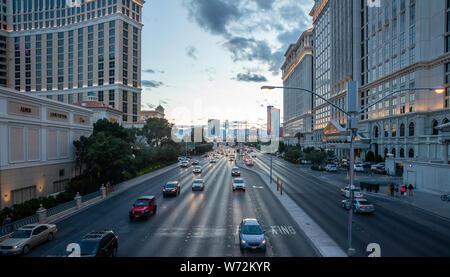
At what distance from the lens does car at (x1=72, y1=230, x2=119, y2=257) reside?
11.2 metres

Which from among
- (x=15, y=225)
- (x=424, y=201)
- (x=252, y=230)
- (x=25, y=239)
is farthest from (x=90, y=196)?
(x=424, y=201)

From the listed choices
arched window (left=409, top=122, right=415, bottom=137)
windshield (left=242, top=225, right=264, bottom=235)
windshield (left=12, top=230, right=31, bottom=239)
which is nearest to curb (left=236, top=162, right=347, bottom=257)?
windshield (left=242, top=225, right=264, bottom=235)

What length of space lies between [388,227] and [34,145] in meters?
37.0

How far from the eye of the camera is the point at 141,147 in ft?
184

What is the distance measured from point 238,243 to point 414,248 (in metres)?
10.1

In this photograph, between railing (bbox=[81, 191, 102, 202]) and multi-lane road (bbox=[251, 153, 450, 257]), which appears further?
railing (bbox=[81, 191, 102, 202])

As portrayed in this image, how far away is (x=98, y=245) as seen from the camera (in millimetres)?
11500

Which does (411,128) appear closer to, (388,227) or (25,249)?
(388,227)

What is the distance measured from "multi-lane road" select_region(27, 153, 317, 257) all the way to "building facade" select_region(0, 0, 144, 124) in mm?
73388

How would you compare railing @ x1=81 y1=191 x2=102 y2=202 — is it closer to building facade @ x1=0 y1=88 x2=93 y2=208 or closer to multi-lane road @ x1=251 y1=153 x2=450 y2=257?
building facade @ x1=0 y1=88 x2=93 y2=208
